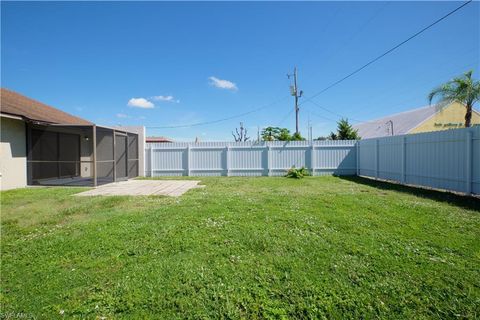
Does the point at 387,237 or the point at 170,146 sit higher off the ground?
the point at 170,146

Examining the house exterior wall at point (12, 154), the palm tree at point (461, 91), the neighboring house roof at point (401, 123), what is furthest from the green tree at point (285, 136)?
the house exterior wall at point (12, 154)

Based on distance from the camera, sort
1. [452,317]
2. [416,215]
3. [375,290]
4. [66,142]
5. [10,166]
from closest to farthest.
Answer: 1. [452,317]
2. [375,290]
3. [416,215]
4. [10,166]
5. [66,142]

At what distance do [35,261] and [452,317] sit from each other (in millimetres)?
4476

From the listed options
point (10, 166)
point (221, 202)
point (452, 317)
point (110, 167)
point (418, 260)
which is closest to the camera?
point (452, 317)

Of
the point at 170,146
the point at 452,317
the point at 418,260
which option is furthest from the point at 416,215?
the point at 170,146

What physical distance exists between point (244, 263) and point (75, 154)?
42.1 feet

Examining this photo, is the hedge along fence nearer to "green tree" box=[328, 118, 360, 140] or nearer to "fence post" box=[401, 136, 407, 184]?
"fence post" box=[401, 136, 407, 184]

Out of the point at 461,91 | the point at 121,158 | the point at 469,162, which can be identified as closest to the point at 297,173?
the point at 469,162

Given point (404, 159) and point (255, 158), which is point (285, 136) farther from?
point (404, 159)

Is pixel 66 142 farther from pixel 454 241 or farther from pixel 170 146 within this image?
pixel 454 241

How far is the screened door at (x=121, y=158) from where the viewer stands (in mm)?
11750

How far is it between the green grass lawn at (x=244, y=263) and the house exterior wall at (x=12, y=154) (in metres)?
5.07

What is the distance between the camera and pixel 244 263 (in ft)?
8.96

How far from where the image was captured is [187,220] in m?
4.26
